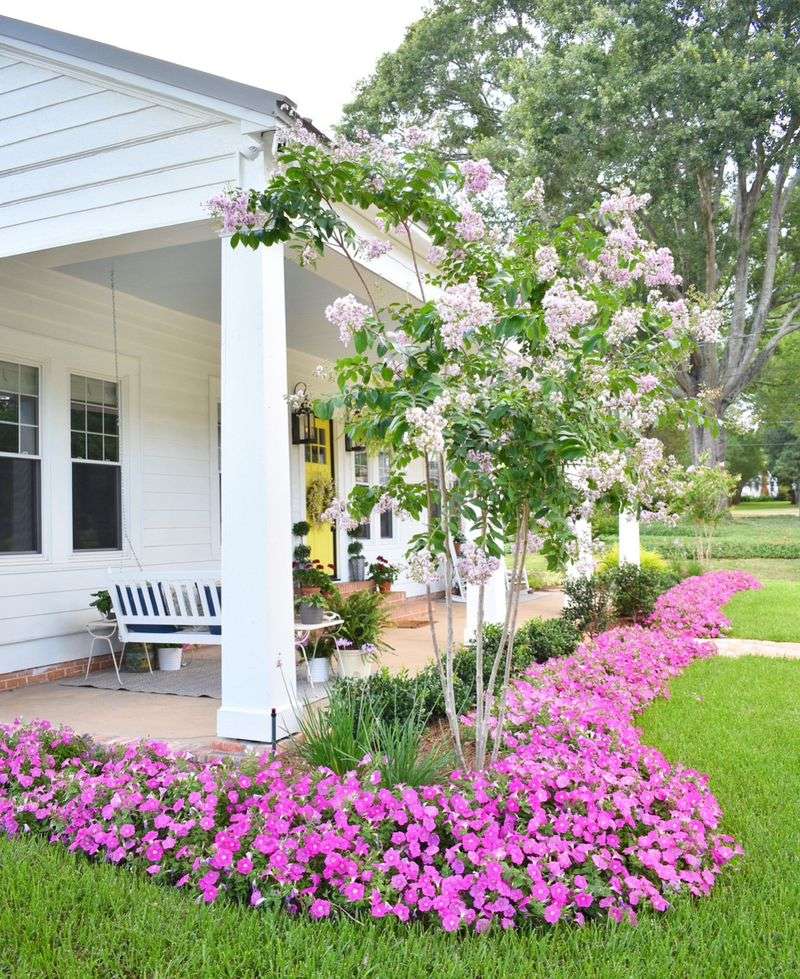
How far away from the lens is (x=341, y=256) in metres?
5.23

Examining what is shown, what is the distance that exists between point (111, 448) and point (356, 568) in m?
4.22

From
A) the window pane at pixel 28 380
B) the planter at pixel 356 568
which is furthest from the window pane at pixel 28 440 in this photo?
the planter at pixel 356 568

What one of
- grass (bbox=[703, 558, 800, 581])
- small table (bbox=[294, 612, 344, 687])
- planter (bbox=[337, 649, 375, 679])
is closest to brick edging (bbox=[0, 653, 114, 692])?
small table (bbox=[294, 612, 344, 687])

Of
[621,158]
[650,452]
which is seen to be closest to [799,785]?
[650,452]

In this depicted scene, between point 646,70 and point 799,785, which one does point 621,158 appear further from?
point 799,785

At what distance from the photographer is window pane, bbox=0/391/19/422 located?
606 centimetres

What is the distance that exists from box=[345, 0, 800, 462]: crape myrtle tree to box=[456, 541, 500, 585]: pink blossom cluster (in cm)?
972

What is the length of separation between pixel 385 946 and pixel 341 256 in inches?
168

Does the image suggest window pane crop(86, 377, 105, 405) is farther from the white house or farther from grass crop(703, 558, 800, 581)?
grass crop(703, 558, 800, 581)

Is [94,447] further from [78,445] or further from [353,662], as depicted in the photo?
[353,662]

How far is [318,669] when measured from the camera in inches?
225

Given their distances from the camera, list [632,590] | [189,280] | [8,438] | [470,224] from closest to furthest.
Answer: [470,224]
[8,438]
[189,280]
[632,590]

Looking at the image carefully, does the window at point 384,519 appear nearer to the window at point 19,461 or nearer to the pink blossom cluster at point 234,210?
the window at point 19,461

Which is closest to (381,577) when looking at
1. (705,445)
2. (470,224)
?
(470,224)
